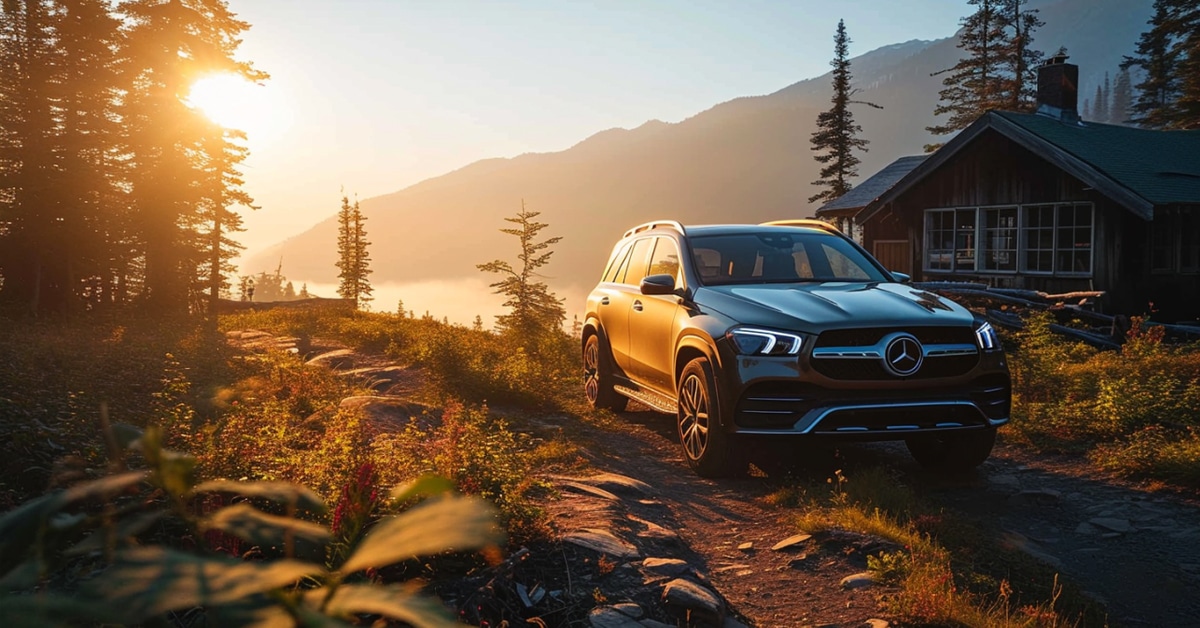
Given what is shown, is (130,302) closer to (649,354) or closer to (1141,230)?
(649,354)

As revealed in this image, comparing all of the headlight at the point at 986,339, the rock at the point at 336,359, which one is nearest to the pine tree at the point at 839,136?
the rock at the point at 336,359

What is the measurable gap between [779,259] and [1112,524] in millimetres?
3545

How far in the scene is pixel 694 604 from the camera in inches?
157

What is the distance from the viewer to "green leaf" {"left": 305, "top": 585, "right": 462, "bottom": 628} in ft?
1.85

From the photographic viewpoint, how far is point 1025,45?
47.9 meters

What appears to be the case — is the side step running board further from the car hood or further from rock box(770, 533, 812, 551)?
rock box(770, 533, 812, 551)

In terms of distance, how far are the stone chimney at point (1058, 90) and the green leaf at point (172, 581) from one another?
1059 inches

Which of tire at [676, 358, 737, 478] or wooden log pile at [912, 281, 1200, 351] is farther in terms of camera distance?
wooden log pile at [912, 281, 1200, 351]

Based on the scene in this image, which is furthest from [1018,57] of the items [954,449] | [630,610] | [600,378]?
[630,610]

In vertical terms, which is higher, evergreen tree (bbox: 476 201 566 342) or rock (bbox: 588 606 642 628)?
evergreen tree (bbox: 476 201 566 342)

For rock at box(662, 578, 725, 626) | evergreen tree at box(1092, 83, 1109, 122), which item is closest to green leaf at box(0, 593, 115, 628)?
rock at box(662, 578, 725, 626)

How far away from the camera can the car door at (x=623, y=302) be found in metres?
8.97

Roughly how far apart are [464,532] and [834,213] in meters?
31.9

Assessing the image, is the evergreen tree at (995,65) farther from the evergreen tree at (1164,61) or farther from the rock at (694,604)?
the rock at (694,604)
